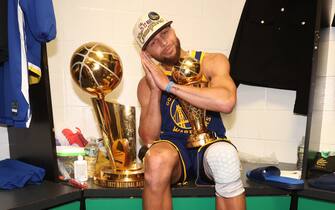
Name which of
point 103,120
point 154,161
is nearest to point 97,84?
point 103,120

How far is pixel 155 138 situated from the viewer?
1575 mm

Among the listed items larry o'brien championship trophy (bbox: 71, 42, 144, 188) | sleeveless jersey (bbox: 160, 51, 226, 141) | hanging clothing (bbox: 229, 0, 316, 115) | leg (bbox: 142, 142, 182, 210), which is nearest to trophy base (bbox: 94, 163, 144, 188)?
larry o'brien championship trophy (bbox: 71, 42, 144, 188)

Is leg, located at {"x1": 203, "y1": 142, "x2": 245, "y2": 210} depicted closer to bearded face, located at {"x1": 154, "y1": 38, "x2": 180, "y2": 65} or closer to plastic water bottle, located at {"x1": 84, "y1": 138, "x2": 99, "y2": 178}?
bearded face, located at {"x1": 154, "y1": 38, "x2": 180, "y2": 65}

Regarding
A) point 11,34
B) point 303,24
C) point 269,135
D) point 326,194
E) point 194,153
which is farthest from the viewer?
point 269,135

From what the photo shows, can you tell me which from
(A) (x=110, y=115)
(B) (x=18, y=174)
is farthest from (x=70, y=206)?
(A) (x=110, y=115)

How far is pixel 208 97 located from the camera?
1.37m

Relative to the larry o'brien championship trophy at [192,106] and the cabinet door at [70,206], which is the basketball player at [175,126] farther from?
A: the cabinet door at [70,206]

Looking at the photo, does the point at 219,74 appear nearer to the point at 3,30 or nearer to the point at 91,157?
the point at 91,157

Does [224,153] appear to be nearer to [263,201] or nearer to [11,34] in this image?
[263,201]

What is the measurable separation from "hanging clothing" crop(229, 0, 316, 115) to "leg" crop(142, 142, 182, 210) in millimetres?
796

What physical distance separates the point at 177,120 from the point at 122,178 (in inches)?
14.9

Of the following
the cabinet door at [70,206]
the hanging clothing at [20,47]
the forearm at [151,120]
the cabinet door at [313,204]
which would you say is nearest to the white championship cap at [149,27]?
the forearm at [151,120]

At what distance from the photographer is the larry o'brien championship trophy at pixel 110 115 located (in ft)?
4.65

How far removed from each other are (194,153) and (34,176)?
72cm
